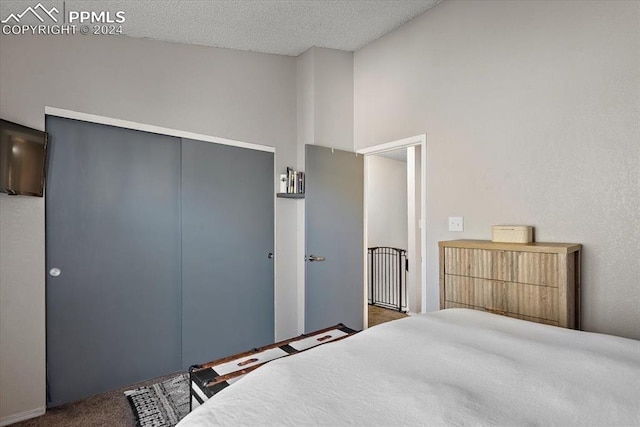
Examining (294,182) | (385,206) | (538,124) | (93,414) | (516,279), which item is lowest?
(93,414)

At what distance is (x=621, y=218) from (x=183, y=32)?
10.4ft

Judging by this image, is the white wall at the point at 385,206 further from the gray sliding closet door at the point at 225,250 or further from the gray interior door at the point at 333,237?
the gray sliding closet door at the point at 225,250

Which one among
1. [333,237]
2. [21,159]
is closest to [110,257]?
[21,159]

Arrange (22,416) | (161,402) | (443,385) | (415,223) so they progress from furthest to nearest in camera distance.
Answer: (415,223)
(161,402)
(22,416)
(443,385)

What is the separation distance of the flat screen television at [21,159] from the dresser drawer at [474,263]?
273 centimetres

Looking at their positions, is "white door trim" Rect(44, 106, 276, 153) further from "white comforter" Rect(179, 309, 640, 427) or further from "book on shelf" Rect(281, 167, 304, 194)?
"white comforter" Rect(179, 309, 640, 427)

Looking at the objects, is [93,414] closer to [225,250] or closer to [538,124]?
[225,250]

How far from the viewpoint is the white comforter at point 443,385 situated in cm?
83

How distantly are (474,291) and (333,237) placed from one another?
1481mm

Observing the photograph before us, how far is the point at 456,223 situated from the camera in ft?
8.82

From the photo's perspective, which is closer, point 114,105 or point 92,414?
point 92,414

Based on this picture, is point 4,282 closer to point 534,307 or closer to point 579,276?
point 534,307

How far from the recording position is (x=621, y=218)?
75.9 inches

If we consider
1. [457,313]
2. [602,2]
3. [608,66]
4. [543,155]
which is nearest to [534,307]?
[457,313]
